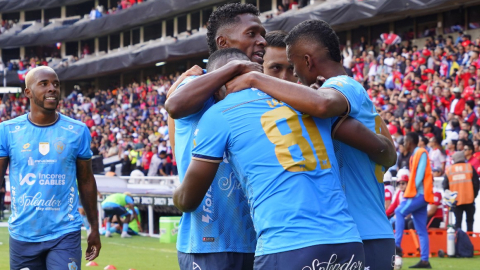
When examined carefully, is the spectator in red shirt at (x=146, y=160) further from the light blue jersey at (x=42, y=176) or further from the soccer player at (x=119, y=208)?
the light blue jersey at (x=42, y=176)

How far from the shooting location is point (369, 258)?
3.50 m

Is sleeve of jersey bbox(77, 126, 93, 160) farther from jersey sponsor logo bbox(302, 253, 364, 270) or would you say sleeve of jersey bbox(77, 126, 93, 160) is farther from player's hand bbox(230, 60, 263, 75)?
jersey sponsor logo bbox(302, 253, 364, 270)

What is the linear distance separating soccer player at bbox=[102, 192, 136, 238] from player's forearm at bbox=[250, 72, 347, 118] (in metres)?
12.7

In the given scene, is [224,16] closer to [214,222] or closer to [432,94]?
[214,222]

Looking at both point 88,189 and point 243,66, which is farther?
point 88,189

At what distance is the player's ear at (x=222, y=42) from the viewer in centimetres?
382

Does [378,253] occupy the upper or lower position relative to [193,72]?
lower

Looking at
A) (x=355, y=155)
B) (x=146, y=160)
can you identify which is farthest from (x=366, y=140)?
(x=146, y=160)

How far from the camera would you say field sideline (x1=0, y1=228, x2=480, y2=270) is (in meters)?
10.7

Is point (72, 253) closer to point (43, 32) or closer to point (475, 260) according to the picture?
point (475, 260)

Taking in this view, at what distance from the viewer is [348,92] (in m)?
3.24

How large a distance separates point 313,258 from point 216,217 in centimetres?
72

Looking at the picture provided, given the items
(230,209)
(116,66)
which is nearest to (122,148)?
(116,66)

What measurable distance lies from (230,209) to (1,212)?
841 inches
